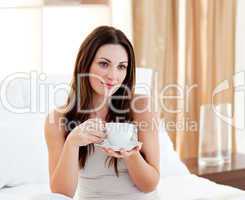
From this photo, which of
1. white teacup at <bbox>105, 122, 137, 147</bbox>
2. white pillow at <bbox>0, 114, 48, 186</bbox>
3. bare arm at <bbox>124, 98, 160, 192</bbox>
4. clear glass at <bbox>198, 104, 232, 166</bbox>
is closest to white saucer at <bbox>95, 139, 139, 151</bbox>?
white teacup at <bbox>105, 122, 137, 147</bbox>

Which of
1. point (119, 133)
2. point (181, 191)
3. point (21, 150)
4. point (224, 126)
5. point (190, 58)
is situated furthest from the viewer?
point (190, 58)

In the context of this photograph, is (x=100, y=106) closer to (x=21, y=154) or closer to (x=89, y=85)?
(x=89, y=85)

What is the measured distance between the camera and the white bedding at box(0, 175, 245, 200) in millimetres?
2262

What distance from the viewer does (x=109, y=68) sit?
77.2 inches

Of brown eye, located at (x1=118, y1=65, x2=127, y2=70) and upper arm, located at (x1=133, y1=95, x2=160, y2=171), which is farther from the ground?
brown eye, located at (x1=118, y1=65, x2=127, y2=70)

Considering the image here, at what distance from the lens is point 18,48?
3143mm

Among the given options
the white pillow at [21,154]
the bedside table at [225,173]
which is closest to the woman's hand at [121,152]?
the white pillow at [21,154]

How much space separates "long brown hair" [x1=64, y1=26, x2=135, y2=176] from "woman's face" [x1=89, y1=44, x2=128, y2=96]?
2 cm

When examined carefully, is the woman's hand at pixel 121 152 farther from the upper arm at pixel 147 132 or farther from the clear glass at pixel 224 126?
the clear glass at pixel 224 126

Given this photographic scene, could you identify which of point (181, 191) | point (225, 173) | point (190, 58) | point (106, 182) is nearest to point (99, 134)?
point (106, 182)

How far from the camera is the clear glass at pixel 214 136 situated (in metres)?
3.22

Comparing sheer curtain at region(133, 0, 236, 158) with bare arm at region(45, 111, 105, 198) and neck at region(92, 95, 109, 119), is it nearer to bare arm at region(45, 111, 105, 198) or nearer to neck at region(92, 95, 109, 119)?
neck at region(92, 95, 109, 119)

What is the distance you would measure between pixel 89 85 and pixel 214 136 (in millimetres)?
1425

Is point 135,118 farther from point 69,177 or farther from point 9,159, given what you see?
point 9,159
